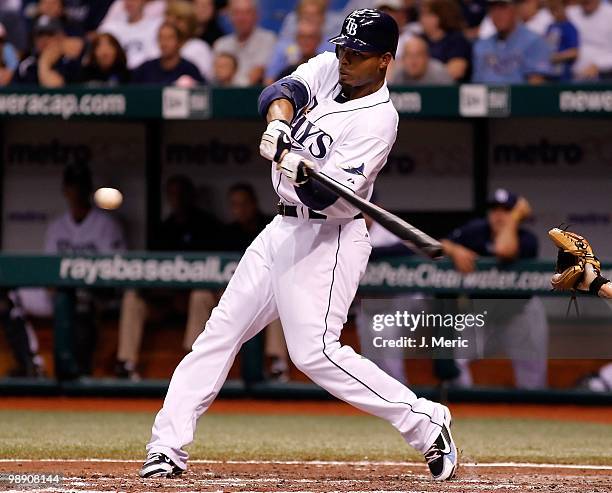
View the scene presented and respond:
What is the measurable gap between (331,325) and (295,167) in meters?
0.70

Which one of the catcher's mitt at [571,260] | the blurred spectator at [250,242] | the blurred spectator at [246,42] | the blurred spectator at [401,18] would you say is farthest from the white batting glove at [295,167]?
the blurred spectator at [246,42]

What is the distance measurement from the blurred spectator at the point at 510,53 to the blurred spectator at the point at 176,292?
2.23 meters

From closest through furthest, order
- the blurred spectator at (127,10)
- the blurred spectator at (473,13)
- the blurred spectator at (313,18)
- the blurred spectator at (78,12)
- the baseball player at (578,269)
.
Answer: the baseball player at (578,269) < the blurred spectator at (313,18) < the blurred spectator at (473,13) < the blurred spectator at (127,10) < the blurred spectator at (78,12)

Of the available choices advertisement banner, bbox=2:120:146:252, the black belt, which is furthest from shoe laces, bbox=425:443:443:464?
advertisement banner, bbox=2:120:146:252

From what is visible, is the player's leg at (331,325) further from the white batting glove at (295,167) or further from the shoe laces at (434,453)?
the white batting glove at (295,167)

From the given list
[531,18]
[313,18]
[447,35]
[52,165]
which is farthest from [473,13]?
[52,165]

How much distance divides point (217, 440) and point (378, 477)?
5.35ft

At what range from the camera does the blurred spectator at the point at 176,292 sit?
8.58 metres

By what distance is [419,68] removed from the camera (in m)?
8.39

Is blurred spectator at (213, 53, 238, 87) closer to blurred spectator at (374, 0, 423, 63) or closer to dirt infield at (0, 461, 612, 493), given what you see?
blurred spectator at (374, 0, 423, 63)

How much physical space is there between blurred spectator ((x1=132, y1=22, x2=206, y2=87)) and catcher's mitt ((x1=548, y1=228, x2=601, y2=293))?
15.9ft

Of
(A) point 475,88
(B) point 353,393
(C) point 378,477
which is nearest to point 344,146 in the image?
(B) point 353,393

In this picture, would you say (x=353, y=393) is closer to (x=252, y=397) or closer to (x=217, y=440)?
(x=217, y=440)

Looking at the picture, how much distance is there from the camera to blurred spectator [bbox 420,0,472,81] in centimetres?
868
